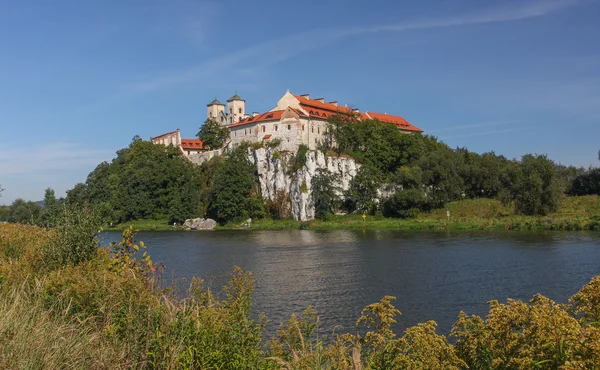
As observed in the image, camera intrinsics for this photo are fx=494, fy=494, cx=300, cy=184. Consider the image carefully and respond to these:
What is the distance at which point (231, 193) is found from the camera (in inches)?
3039

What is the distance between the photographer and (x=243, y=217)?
7775 centimetres

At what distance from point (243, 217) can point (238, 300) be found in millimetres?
69047

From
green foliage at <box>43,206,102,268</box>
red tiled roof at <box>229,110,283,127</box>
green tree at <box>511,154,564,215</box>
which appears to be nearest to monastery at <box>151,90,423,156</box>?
red tiled roof at <box>229,110,283,127</box>

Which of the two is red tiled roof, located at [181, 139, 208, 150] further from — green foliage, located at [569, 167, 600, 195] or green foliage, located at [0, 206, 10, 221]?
green foliage, located at [569, 167, 600, 195]

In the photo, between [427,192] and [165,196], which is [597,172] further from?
[165,196]

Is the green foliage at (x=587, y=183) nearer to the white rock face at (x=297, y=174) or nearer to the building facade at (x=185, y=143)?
the white rock face at (x=297, y=174)

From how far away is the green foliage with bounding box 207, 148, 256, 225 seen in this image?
7712cm

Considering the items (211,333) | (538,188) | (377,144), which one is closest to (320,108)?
(377,144)

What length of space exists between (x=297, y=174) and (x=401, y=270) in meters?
50.2

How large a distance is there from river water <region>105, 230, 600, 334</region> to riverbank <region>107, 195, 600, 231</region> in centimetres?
581

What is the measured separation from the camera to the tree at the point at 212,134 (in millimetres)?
98219

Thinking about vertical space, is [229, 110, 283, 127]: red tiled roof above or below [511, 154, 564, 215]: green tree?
above

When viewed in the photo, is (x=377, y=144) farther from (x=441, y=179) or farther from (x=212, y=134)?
(x=212, y=134)

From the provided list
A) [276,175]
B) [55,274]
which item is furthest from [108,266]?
[276,175]
